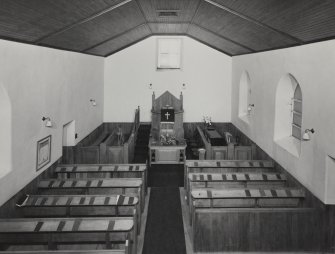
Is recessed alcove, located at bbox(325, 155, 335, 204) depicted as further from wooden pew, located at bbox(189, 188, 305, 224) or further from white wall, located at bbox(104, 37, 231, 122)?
white wall, located at bbox(104, 37, 231, 122)

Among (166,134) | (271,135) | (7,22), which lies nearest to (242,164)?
(271,135)

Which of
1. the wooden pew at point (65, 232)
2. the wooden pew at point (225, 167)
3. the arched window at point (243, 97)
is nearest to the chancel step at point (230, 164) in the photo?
the wooden pew at point (225, 167)

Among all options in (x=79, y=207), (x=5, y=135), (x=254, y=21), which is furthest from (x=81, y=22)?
(x=79, y=207)

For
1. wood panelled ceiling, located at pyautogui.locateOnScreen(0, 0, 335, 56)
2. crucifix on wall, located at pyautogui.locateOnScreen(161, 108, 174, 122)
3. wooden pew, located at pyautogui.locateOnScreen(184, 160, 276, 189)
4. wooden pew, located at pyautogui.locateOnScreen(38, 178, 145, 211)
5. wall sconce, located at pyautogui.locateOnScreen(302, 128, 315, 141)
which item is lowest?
wooden pew, located at pyautogui.locateOnScreen(38, 178, 145, 211)

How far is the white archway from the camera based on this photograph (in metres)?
8.19

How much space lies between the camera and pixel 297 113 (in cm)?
1142

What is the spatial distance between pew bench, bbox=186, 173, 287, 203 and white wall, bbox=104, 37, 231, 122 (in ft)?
31.6

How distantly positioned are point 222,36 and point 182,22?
5.79ft

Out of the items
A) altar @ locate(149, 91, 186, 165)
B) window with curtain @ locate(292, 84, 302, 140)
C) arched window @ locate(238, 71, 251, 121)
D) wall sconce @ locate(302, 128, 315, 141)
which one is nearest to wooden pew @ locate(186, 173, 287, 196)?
window with curtain @ locate(292, 84, 302, 140)

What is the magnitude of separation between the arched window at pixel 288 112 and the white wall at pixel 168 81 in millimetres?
8139

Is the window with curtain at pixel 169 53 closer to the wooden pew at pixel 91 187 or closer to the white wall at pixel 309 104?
the white wall at pixel 309 104

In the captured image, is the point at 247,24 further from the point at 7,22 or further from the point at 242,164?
the point at 7,22

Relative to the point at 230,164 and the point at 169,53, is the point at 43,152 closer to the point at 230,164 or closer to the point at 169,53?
the point at 230,164

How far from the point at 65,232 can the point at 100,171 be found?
14.5 ft
